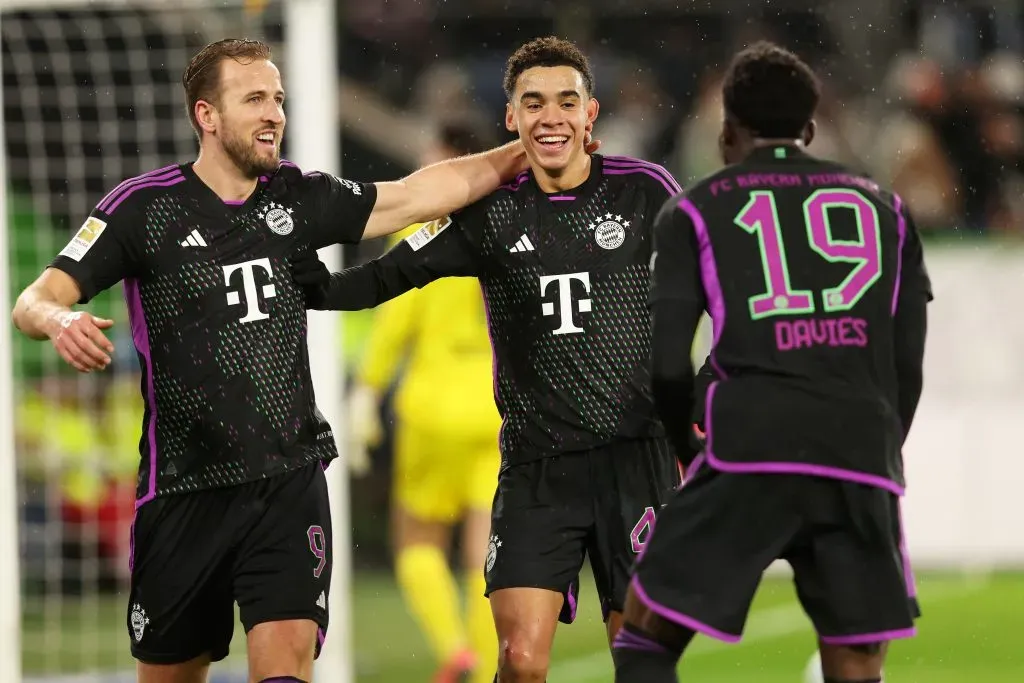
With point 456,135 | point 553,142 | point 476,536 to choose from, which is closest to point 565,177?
point 553,142

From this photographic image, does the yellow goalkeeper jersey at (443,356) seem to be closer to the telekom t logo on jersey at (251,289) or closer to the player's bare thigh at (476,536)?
the player's bare thigh at (476,536)

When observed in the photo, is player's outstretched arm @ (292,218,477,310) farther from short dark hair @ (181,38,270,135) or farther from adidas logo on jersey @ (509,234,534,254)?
short dark hair @ (181,38,270,135)

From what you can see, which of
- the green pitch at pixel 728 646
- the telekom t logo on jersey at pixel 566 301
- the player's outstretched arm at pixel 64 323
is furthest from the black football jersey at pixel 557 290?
the green pitch at pixel 728 646

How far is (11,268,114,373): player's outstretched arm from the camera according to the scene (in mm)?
4516

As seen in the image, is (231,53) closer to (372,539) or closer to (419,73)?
(372,539)

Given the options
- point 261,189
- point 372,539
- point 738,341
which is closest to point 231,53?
point 261,189

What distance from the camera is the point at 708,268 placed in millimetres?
4258

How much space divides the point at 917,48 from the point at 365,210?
30.1 feet

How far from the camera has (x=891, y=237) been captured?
430 cm

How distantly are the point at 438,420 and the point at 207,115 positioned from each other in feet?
11.2

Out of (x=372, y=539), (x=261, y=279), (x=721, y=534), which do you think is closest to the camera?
(x=721, y=534)

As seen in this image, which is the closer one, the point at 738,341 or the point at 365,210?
the point at 738,341

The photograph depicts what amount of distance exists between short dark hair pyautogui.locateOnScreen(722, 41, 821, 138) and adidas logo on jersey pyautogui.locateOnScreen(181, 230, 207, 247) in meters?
1.62

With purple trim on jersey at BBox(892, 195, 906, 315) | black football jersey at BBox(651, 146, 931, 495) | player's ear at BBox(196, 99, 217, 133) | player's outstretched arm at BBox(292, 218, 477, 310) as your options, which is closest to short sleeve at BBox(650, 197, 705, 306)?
black football jersey at BBox(651, 146, 931, 495)
